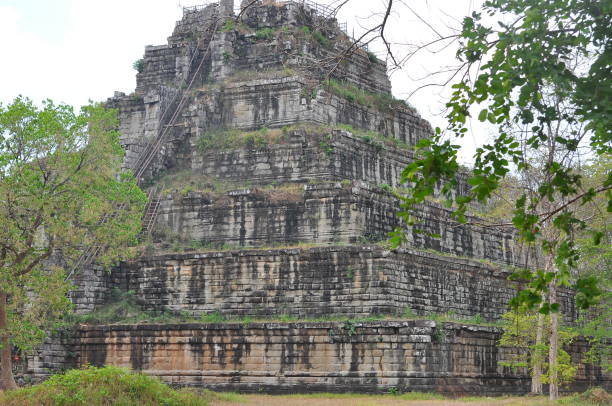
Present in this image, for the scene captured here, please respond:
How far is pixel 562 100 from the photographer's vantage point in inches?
388

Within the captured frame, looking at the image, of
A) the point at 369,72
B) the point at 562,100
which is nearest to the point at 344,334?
the point at 369,72

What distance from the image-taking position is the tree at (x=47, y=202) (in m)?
25.5

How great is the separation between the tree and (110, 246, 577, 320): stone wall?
290 centimetres

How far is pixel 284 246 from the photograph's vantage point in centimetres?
2916

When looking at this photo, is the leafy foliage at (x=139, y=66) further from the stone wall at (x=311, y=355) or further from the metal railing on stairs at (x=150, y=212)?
the stone wall at (x=311, y=355)

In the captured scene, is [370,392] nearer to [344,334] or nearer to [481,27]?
[344,334]

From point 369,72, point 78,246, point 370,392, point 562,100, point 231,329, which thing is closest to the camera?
point 562,100

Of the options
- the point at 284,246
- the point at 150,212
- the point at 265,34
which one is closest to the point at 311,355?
the point at 284,246

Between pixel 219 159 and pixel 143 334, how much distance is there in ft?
22.9

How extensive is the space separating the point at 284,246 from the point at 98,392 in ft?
35.4

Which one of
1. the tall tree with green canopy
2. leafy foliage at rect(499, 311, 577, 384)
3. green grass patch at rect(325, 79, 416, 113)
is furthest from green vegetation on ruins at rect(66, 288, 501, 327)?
the tall tree with green canopy

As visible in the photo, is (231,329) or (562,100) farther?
(231,329)

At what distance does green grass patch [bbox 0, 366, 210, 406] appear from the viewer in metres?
19.2

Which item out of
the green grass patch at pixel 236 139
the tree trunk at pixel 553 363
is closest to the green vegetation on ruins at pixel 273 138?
the green grass patch at pixel 236 139
